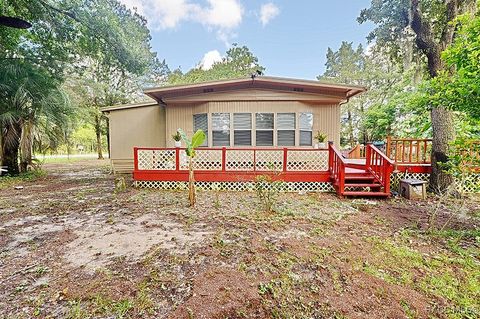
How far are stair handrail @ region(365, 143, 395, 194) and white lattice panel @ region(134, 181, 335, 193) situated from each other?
1362mm

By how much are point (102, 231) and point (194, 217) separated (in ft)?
5.59

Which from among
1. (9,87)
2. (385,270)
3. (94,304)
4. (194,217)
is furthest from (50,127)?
(385,270)

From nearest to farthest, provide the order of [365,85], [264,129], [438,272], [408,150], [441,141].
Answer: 1. [438,272]
2. [441,141]
3. [408,150]
4. [264,129]
5. [365,85]

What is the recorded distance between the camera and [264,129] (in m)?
9.45

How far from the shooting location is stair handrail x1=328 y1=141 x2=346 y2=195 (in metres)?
7.01

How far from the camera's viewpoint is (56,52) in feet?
35.2

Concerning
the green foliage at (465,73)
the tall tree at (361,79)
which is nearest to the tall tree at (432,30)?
the green foliage at (465,73)

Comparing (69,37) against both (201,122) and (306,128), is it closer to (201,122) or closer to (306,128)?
(201,122)

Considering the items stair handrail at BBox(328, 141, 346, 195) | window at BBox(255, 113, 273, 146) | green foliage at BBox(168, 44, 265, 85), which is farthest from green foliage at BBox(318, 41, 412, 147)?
stair handrail at BBox(328, 141, 346, 195)

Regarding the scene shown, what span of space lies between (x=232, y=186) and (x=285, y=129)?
315 centimetres

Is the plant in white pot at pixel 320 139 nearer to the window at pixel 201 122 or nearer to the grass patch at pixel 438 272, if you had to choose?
the window at pixel 201 122

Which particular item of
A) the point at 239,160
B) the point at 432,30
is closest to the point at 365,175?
the point at 239,160

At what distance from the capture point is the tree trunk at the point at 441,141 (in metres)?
7.04

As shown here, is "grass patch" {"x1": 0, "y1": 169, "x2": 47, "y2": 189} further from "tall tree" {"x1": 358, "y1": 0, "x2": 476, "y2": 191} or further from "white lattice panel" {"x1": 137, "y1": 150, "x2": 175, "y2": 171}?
"tall tree" {"x1": 358, "y1": 0, "x2": 476, "y2": 191}
